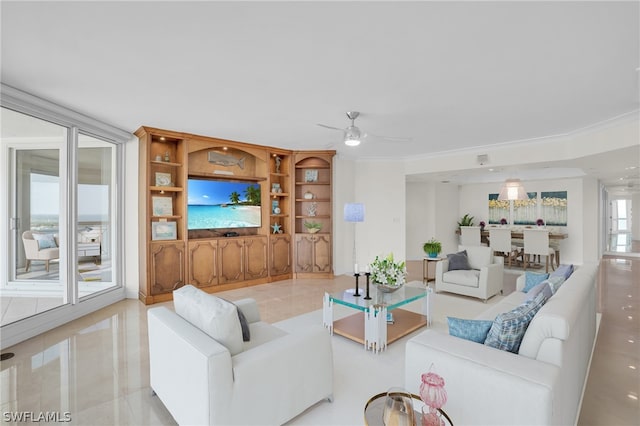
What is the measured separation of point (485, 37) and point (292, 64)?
4.69 feet

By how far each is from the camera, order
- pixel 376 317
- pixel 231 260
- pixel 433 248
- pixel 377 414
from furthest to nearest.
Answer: pixel 433 248 → pixel 231 260 → pixel 376 317 → pixel 377 414

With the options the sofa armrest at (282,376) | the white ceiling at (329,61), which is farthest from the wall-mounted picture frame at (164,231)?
the sofa armrest at (282,376)

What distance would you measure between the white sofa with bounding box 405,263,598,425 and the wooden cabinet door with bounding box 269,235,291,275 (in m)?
4.35

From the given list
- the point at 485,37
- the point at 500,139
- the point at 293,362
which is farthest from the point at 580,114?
the point at 293,362

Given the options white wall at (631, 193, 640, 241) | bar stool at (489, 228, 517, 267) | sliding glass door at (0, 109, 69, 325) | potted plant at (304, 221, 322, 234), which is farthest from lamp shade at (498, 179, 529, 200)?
white wall at (631, 193, 640, 241)

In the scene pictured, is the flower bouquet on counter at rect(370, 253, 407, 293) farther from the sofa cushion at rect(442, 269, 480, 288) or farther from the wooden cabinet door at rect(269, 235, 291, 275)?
the wooden cabinet door at rect(269, 235, 291, 275)

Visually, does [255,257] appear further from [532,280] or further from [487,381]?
[487,381]

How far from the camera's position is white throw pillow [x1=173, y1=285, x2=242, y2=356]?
5.96 ft

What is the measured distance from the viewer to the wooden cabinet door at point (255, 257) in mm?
5645

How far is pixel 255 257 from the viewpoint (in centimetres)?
575

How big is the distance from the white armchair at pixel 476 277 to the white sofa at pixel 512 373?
2796 mm

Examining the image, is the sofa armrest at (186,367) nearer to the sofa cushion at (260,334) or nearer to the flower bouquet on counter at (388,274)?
the sofa cushion at (260,334)

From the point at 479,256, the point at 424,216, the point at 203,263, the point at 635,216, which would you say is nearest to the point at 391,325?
the point at 479,256

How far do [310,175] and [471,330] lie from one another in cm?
487
